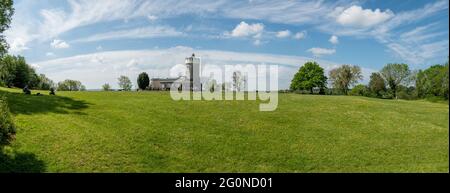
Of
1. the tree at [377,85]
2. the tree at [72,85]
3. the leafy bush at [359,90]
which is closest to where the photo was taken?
the tree at [377,85]

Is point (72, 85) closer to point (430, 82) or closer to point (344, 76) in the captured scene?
point (344, 76)

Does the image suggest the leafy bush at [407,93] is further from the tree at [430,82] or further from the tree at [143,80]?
the tree at [143,80]

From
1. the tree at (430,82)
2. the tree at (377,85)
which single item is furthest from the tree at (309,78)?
the tree at (430,82)

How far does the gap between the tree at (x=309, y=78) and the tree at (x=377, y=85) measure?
44.4 feet

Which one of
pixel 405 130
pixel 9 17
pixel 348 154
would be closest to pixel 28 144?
pixel 348 154

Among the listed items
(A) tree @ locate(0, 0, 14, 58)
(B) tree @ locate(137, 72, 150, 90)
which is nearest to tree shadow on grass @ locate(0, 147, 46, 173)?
(A) tree @ locate(0, 0, 14, 58)

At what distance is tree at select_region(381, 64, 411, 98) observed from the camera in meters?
78.1

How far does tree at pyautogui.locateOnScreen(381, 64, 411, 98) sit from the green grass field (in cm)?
6309

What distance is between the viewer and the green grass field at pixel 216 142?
1180 centimetres

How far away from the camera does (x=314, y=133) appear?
17203mm

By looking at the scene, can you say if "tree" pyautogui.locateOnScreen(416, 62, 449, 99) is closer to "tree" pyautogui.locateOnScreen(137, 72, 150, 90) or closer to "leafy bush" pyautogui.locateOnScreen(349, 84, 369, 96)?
"leafy bush" pyautogui.locateOnScreen(349, 84, 369, 96)

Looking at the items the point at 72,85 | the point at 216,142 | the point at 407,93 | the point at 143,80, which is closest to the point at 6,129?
the point at 216,142
